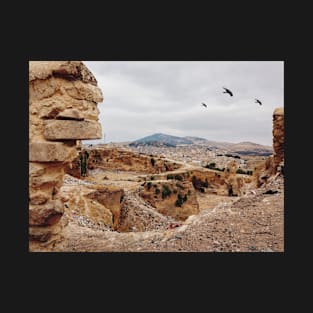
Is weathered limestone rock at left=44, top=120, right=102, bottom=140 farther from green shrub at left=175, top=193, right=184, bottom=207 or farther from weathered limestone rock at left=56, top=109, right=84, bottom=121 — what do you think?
green shrub at left=175, top=193, right=184, bottom=207

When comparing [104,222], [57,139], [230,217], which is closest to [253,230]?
[230,217]

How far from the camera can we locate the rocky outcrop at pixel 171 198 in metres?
18.1

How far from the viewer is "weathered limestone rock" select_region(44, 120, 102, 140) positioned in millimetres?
6266

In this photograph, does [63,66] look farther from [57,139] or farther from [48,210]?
[48,210]

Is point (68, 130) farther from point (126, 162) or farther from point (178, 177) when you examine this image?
point (126, 162)

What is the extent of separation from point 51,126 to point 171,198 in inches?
A: 520

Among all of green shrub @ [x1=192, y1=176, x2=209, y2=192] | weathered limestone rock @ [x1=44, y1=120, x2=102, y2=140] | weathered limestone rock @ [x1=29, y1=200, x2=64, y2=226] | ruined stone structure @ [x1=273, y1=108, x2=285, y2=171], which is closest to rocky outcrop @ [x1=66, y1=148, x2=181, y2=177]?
green shrub @ [x1=192, y1=176, x2=209, y2=192]

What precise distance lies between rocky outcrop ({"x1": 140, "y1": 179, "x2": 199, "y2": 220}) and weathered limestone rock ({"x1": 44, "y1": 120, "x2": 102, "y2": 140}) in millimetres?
11760

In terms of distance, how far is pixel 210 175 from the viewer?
2869 centimetres

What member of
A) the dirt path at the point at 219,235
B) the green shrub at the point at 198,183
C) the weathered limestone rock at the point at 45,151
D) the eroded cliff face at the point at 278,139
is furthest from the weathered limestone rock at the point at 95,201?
the green shrub at the point at 198,183

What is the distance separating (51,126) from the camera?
6.25 metres

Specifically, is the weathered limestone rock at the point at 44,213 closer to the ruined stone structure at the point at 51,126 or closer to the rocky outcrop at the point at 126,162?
the ruined stone structure at the point at 51,126

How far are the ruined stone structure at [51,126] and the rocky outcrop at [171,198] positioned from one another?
38.0ft

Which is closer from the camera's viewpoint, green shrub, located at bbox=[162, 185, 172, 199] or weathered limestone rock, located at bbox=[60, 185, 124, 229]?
weathered limestone rock, located at bbox=[60, 185, 124, 229]
